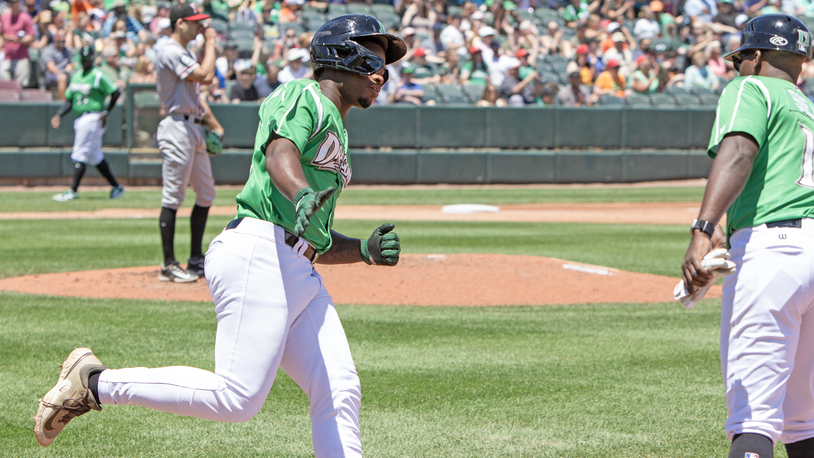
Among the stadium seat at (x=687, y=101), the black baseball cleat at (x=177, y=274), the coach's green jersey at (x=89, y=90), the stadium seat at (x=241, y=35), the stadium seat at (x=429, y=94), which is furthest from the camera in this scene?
the stadium seat at (x=687, y=101)

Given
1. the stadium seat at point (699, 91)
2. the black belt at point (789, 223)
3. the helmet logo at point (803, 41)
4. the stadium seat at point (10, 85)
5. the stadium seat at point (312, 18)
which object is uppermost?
the helmet logo at point (803, 41)

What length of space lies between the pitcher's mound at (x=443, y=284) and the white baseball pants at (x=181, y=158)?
831 mm

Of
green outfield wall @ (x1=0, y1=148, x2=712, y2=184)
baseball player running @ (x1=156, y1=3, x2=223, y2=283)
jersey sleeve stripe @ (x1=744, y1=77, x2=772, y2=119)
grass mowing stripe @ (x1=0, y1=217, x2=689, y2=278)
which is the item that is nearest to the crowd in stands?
green outfield wall @ (x1=0, y1=148, x2=712, y2=184)

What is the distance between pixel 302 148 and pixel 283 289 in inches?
18.7

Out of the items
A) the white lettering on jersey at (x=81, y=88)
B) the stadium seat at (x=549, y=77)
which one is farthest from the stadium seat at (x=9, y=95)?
the stadium seat at (x=549, y=77)

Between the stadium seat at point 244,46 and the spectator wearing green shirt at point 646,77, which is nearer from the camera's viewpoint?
the stadium seat at point 244,46

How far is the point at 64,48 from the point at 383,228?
15932 millimetres

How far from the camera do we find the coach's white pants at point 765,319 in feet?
9.41

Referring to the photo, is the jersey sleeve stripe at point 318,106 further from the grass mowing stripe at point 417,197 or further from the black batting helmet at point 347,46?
the grass mowing stripe at point 417,197

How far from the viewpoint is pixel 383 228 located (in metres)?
3.18

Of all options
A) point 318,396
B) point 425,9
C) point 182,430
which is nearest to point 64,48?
point 425,9

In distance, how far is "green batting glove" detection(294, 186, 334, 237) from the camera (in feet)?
8.43

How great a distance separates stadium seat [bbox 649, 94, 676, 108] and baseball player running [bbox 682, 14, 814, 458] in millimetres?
18242

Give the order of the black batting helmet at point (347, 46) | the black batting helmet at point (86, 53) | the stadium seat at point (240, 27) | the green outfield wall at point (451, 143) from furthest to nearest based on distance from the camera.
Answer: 1. the stadium seat at point (240, 27)
2. the green outfield wall at point (451, 143)
3. the black batting helmet at point (86, 53)
4. the black batting helmet at point (347, 46)
